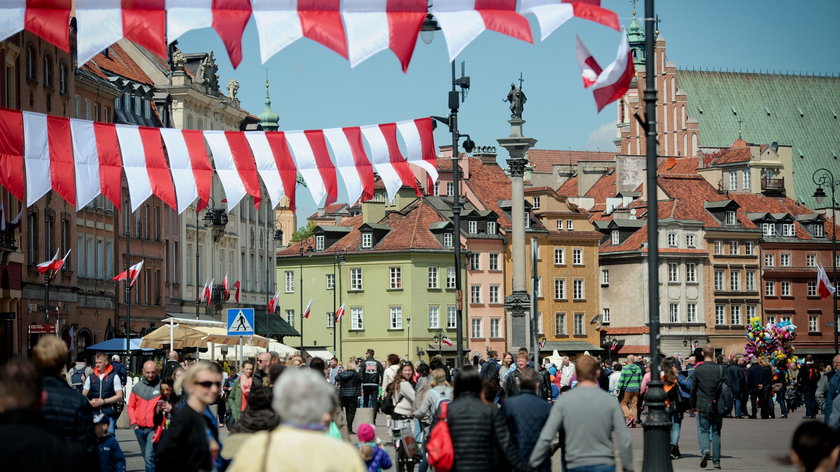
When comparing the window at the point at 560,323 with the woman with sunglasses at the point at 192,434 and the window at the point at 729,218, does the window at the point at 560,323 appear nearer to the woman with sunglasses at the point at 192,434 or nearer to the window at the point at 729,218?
the window at the point at 729,218

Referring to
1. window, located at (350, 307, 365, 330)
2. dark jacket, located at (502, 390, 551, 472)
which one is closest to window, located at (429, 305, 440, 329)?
window, located at (350, 307, 365, 330)

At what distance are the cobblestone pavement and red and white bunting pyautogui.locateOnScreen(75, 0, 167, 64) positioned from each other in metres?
7.68

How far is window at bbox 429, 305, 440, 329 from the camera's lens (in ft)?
323

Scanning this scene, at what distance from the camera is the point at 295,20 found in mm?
15680

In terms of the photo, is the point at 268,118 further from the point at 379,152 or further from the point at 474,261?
the point at 379,152

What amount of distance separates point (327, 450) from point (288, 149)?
13.6 meters

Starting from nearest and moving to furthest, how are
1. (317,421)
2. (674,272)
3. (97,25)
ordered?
(317,421)
(97,25)
(674,272)

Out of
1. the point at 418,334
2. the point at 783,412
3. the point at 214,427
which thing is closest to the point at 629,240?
the point at 418,334

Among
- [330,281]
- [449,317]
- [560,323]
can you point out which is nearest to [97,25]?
[449,317]

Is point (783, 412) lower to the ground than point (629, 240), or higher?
lower

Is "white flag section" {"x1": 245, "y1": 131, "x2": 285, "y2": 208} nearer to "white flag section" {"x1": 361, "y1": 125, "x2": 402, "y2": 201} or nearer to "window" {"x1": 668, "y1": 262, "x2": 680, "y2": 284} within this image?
"white flag section" {"x1": 361, "y1": 125, "x2": 402, "y2": 201}

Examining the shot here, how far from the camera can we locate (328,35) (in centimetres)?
1572

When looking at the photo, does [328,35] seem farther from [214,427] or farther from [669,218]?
[669,218]

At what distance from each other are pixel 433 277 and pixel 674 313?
16.8m
